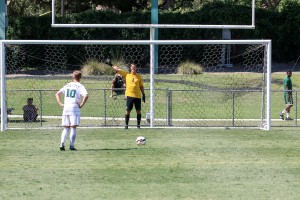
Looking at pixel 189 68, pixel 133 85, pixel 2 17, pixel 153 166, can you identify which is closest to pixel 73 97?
pixel 153 166

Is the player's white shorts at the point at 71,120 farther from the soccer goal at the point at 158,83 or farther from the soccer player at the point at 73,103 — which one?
the soccer goal at the point at 158,83

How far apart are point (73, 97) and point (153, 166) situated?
299cm

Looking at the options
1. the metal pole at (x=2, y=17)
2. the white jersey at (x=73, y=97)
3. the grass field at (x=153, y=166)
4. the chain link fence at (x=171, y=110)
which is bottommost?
the grass field at (x=153, y=166)

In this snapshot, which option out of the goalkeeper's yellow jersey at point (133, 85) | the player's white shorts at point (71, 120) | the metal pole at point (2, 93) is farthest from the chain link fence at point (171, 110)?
the player's white shorts at point (71, 120)

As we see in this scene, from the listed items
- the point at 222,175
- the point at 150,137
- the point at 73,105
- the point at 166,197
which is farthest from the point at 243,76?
the point at 166,197

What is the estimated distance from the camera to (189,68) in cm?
3703

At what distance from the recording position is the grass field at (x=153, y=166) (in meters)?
14.7

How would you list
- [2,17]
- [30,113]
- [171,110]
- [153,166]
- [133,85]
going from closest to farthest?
1. [153,166]
2. [133,85]
3. [171,110]
4. [30,113]
5. [2,17]

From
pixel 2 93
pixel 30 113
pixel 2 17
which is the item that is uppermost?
pixel 2 17

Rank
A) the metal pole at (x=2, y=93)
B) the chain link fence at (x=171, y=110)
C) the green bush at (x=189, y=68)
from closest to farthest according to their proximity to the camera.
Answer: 1. the metal pole at (x=2, y=93)
2. the chain link fence at (x=171, y=110)
3. the green bush at (x=189, y=68)

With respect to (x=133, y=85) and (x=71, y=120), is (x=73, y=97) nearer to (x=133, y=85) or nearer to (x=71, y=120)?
(x=71, y=120)

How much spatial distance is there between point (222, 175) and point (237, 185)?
1.16m

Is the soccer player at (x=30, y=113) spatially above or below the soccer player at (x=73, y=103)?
below

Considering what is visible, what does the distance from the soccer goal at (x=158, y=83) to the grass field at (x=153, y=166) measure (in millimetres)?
3101
